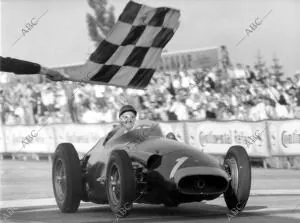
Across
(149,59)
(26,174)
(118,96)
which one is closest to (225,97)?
(118,96)

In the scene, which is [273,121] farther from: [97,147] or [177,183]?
[177,183]

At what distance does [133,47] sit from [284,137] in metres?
8.34

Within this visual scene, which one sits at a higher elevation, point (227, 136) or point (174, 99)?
point (174, 99)

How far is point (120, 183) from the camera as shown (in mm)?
9516

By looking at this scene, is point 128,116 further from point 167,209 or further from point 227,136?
point 227,136

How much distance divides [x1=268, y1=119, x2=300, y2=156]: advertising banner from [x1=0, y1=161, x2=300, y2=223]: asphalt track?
336cm

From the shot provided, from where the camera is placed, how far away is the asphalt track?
991cm

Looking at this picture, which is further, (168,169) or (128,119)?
(128,119)

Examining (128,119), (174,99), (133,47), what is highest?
(133,47)

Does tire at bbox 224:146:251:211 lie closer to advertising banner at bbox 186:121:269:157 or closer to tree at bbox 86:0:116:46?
advertising banner at bbox 186:121:269:157

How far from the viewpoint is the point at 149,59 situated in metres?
13.2

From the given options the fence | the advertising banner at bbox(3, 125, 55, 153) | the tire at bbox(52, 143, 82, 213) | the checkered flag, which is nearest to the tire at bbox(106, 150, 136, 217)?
the tire at bbox(52, 143, 82, 213)

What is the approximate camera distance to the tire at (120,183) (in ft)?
31.1

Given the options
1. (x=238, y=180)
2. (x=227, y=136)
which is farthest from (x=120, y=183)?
(x=227, y=136)
